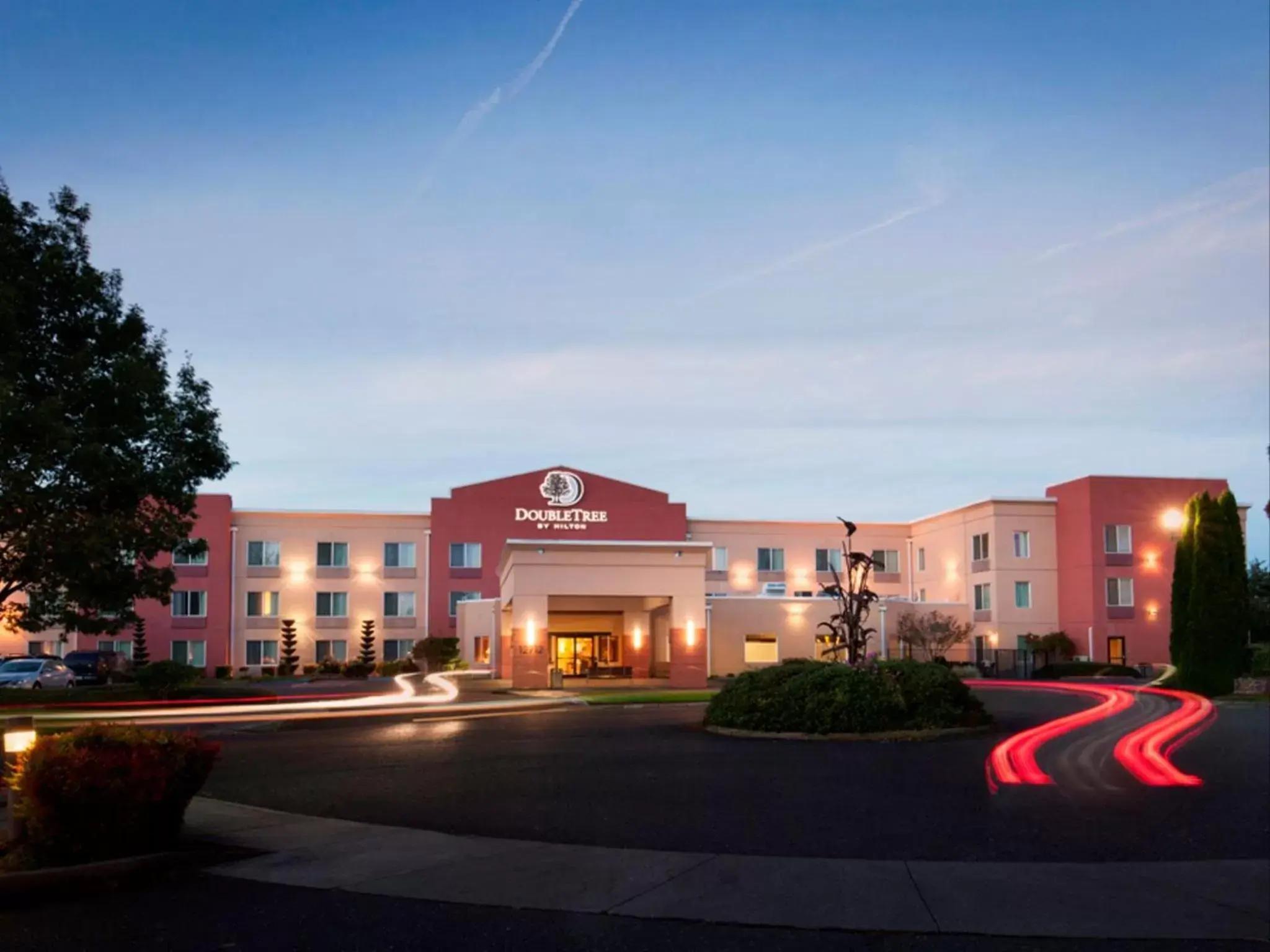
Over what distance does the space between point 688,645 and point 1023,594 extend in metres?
26.3

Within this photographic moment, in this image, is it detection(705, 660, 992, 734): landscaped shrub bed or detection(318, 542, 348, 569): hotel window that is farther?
detection(318, 542, 348, 569): hotel window

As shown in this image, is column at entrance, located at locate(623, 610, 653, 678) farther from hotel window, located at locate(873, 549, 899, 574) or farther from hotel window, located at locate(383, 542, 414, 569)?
hotel window, located at locate(873, 549, 899, 574)

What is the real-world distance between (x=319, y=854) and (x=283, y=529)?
194ft

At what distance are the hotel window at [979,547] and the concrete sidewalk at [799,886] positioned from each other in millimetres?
53997

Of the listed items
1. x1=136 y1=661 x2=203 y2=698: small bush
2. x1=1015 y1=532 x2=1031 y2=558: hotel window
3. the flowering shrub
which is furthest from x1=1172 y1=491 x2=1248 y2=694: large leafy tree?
the flowering shrub

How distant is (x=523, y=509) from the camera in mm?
67000

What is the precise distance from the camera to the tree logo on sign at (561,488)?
6725cm

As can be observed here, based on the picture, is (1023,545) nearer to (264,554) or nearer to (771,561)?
(771,561)

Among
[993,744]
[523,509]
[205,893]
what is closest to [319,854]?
[205,893]

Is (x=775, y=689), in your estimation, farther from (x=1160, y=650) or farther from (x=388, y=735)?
(x=1160, y=650)

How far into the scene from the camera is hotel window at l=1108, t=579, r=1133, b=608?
59.7m

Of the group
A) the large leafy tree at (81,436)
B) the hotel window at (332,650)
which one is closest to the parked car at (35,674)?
the large leafy tree at (81,436)

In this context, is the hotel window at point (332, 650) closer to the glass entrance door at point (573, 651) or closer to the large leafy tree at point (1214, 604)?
the glass entrance door at point (573, 651)

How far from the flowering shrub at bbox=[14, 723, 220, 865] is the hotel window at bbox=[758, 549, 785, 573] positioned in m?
61.1
